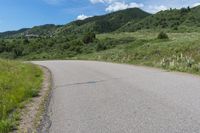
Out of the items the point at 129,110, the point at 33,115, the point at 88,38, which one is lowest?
the point at 33,115

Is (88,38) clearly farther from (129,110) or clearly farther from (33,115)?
(129,110)

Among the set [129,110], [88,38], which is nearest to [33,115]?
[129,110]

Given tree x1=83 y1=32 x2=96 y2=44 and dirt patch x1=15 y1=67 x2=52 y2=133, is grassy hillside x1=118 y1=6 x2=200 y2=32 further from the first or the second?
dirt patch x1=15 y1=67 x2=52 y2=133

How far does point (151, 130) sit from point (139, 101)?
10.7 ft

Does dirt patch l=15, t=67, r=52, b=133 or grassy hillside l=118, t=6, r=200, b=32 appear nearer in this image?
dirt patch l=15, t=67, r=52, b=133

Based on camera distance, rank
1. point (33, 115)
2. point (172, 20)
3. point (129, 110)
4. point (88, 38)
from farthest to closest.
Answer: point (172, 20) → point (88, 38) → point (33, 115) → point (129, 110)

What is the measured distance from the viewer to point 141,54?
36094 mm

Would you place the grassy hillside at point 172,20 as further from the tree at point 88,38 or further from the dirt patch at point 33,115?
the dirt patch at point 33,115

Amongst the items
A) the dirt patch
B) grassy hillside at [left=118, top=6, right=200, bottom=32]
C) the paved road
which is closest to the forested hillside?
grassy hillside at [left=118, top=6, right=200, bottom=32]

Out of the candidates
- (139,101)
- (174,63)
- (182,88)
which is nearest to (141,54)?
(174,63)

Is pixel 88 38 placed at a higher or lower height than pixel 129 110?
higher

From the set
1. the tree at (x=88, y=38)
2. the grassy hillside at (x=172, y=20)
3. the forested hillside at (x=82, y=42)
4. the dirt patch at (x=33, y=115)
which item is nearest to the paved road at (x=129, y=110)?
the dirt patch at (x=33, y=115)

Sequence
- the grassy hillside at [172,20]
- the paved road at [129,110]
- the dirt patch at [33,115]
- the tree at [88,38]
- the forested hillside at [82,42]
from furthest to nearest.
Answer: the grassy hillside at [172,20] → the tree at [88,38] → the forested hillside at [82,42] → the dirt patch at [33,115] → the paved road at [129,110]

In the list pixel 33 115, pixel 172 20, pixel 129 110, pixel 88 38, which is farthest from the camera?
pixel 172 20
